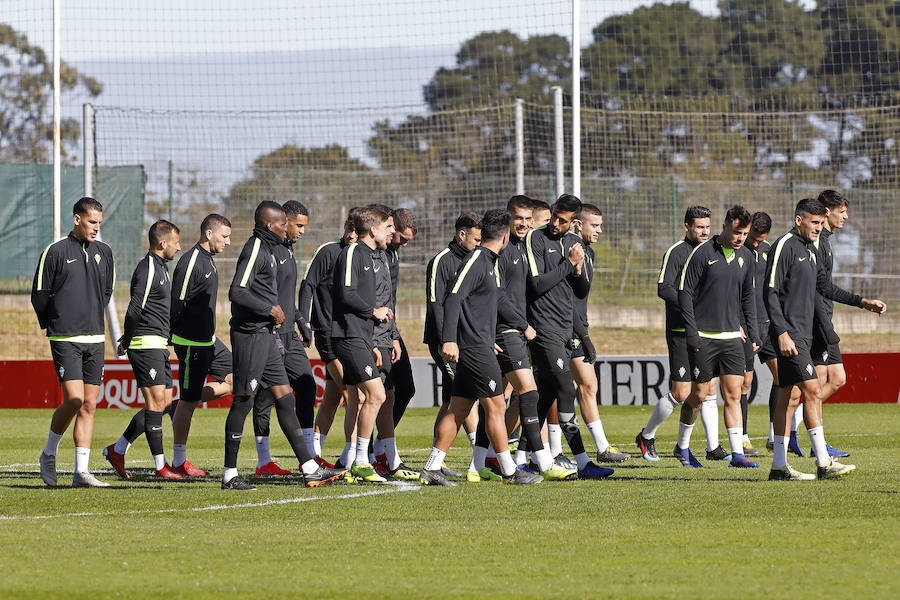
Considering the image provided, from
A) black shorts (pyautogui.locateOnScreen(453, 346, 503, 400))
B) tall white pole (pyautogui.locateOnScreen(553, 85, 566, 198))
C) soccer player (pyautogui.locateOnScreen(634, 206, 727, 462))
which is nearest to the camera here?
black shorts (pyautogui.locateOnScreen(453, 346, 503, 400))

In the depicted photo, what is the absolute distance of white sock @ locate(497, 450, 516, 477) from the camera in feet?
32.0

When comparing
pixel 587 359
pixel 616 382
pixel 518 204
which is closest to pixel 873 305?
pixel 587 359

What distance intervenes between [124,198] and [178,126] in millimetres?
1634

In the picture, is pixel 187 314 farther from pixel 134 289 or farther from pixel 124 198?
pixel 124 198

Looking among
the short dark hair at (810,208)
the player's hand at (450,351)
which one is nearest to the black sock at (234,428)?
the player's hand at (450,351)

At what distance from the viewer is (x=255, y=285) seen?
32.1ft

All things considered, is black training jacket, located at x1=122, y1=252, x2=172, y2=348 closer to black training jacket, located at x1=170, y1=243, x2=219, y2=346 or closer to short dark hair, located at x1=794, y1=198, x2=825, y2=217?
black training jacket, located at x1=170, y1=243, x2=219, y2=346

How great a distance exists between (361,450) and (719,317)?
3419 mm

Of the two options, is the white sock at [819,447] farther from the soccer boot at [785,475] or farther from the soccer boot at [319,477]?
the soccer boot at [319,477]

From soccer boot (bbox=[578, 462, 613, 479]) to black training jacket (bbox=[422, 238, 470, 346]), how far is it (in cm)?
158

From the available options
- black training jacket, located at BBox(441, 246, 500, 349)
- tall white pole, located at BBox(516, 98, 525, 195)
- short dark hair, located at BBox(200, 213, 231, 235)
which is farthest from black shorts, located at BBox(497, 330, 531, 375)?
tall white pole, located at BBox(516, 98, 525, 195)

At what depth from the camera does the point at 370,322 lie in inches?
403

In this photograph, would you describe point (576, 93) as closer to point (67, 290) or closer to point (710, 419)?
point (710, 419)

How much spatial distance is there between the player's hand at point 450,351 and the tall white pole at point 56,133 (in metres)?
12.1
